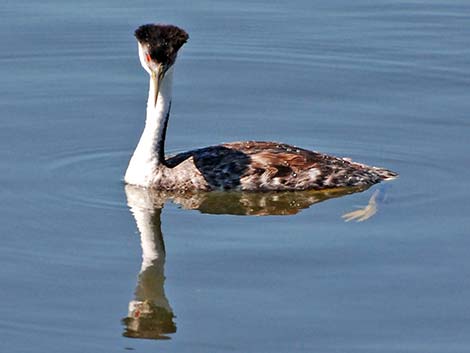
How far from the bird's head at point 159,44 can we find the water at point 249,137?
1450 mm

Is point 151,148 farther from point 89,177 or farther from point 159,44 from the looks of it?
point 159,44

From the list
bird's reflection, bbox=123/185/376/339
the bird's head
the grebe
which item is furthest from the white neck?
the bird's head

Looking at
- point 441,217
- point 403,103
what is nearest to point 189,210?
point 441,217

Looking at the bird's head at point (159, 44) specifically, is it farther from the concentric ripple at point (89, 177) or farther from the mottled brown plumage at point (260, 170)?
the concentric ripple at point (89, 177)

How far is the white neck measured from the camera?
16.1m

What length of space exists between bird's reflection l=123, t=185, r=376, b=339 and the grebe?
0.08 meters

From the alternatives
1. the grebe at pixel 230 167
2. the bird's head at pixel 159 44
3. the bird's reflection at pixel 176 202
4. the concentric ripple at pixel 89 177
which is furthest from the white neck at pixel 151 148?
the bird's head at pixel 159 44

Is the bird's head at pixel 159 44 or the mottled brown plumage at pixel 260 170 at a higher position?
the bird's head at pixel 159 44

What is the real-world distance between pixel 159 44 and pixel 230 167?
1.56m

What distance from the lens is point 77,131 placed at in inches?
695

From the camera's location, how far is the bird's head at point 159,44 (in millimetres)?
15398

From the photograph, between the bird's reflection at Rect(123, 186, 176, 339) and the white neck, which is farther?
the white neck

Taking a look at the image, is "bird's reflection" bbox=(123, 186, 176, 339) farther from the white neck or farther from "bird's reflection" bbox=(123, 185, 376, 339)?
the white neck

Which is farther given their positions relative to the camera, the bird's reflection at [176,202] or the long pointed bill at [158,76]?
the long pointed bill at [158,76]
